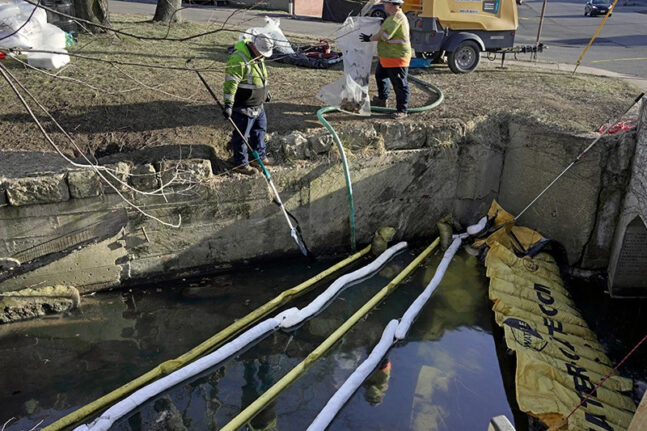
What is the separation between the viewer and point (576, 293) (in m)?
8.53

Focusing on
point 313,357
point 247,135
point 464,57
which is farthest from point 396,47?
point 313,357

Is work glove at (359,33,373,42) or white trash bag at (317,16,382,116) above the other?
work glove at (359,33,373,42)

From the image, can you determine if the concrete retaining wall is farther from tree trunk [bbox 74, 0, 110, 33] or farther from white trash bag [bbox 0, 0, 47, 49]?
tree trunk [bbox 74, 0, 110, 33]

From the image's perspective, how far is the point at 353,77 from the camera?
927 cm

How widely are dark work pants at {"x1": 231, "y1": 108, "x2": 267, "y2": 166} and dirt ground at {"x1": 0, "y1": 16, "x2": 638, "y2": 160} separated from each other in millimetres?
580

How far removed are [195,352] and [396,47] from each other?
5577 mm

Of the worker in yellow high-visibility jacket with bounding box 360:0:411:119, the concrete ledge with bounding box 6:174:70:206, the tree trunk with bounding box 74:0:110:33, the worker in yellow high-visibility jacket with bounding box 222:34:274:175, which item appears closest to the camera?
the concrete ledge with bounding box 6:174:70:206

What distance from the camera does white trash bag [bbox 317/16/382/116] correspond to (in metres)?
9.23

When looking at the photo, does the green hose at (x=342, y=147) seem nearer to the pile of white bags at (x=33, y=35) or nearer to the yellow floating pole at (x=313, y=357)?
the yellow floating pole at (x=313, y=357)

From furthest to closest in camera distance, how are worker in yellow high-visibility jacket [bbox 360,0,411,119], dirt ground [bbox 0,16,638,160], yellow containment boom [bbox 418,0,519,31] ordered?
yellow containment boom [bbox 418,0,519,31] → worker in yellow high-visibility jacket [bbox 360,0,411,119] → dirt ground [bbox 0,16,638,160]

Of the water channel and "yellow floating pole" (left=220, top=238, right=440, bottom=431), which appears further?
the water channel

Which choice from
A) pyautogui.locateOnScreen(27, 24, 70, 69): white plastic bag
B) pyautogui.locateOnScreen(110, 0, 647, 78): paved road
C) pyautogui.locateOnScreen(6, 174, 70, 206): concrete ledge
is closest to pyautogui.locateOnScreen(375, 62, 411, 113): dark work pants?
pyautogui.locateOnScreen(110, 0, 647, 78): paved road

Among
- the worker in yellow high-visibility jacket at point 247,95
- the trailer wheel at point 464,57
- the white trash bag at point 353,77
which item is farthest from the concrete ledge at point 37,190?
the trailer wheel at point 464,57

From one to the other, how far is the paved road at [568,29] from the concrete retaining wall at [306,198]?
526 centimetres
